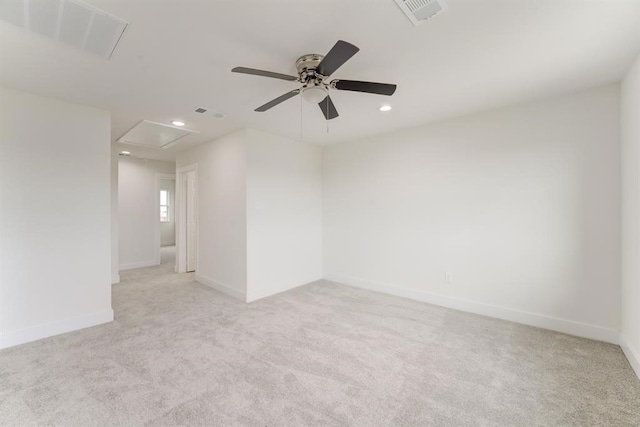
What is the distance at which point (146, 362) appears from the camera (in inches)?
89.6

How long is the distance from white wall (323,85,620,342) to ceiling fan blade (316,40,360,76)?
2392mm

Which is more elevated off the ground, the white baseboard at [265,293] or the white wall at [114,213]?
the white wall at [114,213]

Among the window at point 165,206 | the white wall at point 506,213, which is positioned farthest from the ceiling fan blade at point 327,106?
the window at point 165,206

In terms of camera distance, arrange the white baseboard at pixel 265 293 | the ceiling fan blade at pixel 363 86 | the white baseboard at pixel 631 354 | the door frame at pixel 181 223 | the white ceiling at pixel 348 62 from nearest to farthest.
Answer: the white ceiling at pixel 348 62
the ceiling fan blade at pixel 363 86
the white baseboard at pixel 631 354
the white baseboard at pixel 265 293
the door frame at pixel 181 223

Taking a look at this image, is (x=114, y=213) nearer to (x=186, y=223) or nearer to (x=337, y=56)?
(x=186, y=223)

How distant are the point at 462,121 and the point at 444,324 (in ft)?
8.36

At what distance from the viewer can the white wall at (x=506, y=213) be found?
2.62 metres

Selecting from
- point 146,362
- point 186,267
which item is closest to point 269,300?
point 146,362

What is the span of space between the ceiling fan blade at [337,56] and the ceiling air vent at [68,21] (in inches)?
50.9

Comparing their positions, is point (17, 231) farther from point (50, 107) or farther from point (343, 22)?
point (343, 22)

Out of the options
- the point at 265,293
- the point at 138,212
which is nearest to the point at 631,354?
the point at 265,293

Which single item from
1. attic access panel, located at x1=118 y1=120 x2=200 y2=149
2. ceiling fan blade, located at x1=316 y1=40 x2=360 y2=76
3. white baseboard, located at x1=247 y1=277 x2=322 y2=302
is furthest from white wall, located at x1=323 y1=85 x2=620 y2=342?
attic access panel, located at x1=118 y1=120 x2=200 y2=149

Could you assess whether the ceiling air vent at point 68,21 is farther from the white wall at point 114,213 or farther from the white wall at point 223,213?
the white wall at point 114,213

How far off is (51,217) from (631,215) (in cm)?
556
